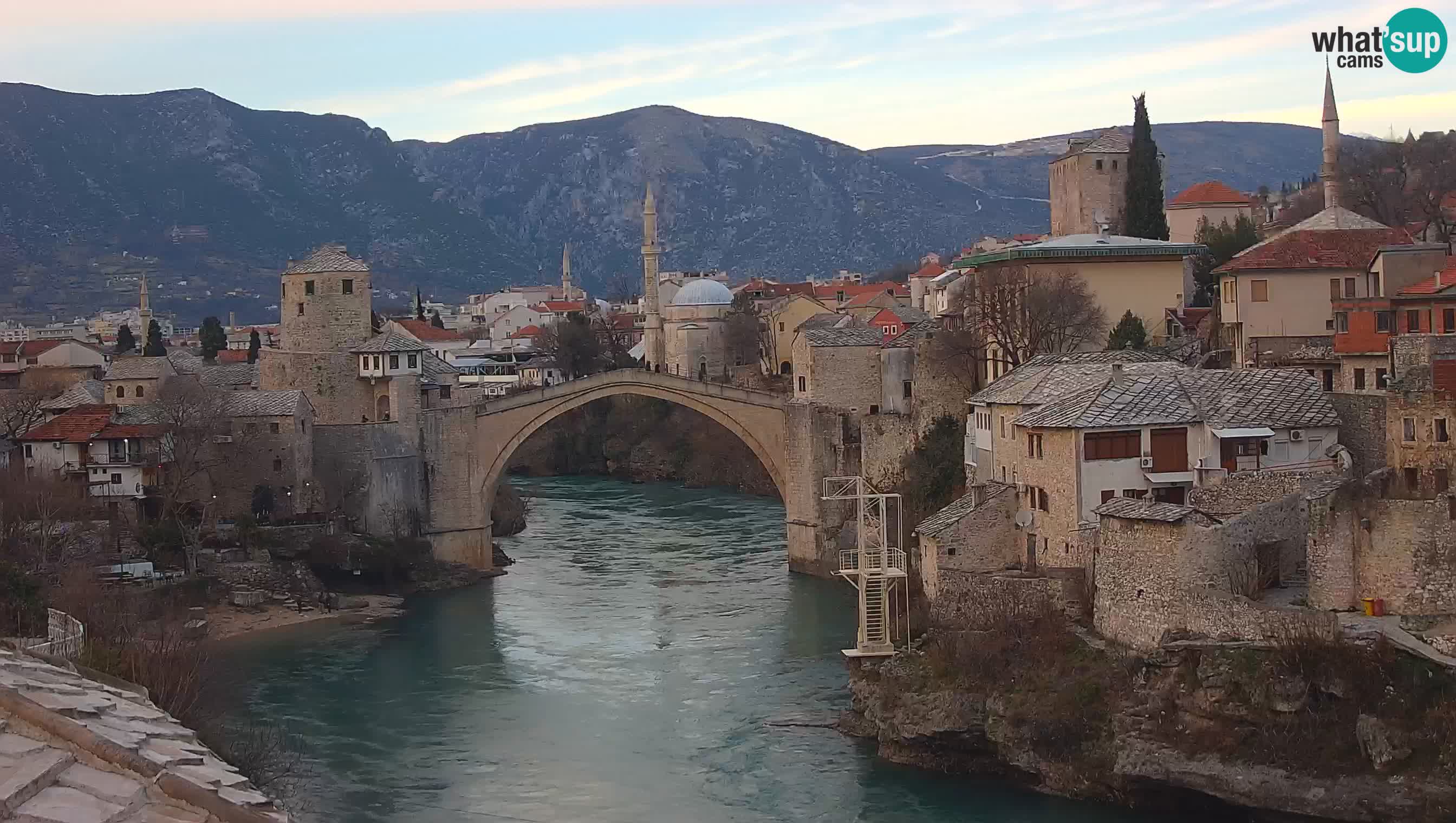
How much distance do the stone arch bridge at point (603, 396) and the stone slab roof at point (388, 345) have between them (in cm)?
154

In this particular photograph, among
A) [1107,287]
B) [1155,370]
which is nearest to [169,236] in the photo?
[1107,287]

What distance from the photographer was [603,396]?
149ft

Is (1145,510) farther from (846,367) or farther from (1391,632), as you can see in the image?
(846,367)

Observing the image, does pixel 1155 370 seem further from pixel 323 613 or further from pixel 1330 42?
pixel 323 613

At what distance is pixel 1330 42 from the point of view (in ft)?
97.8

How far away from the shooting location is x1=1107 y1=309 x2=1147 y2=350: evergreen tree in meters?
35.6

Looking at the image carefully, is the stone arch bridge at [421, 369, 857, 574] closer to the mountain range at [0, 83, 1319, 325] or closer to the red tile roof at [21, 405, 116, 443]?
the red tile roof at [21, 405, 116, 443]

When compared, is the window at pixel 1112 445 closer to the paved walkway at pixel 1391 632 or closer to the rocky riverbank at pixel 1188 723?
the rocky riverbank at pixel 1188 723

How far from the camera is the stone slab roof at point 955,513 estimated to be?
27.9 meters

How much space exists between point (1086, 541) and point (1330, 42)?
952cm

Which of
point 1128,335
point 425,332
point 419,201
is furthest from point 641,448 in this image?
point 419,201

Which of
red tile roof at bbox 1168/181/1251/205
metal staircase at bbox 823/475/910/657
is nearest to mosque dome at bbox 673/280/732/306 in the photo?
red tile roof at bbox 1168/181/1251/205

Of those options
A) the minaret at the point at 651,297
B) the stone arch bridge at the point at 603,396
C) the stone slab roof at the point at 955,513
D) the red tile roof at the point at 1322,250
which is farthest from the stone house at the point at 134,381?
the minaret at the point at 651,297

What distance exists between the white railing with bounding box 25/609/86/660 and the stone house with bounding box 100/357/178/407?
2117cm
